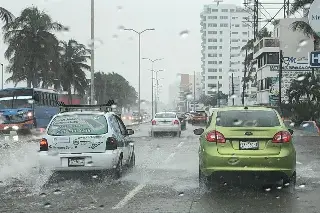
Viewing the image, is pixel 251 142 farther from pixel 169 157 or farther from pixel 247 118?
pixel 169 157

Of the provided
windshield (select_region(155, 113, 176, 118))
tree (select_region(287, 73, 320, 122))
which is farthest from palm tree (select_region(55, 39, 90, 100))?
windshield (select_region(155, 113, 176, 118))

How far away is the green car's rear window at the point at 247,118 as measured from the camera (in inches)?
363

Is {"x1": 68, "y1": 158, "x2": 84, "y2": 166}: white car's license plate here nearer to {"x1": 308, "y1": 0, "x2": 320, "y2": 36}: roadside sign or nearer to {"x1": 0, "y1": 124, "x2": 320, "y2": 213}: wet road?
{"x1": 0, "y1": 124, "x2": 320, "y2": 213}: wet road

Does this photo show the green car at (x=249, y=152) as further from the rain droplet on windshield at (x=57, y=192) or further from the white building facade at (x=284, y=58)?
the white building facade at (x=284, y=58)

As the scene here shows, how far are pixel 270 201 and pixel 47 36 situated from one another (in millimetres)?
42792

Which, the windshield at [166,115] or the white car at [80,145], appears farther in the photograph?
the windshield at [166,115]

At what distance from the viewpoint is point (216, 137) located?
29.7 ft

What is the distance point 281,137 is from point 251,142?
53 cm

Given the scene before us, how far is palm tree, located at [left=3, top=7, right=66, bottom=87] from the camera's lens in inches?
1880

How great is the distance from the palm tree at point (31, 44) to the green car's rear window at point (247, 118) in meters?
40.4

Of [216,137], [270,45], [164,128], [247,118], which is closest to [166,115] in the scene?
[164,128]

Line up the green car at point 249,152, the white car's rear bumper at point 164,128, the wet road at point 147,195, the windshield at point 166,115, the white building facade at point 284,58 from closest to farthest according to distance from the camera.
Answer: the wet road at point 147,195 < the green car at point 249,152 < the white car's rear bumper at point 164,128 < the windshield at point 166,115 < the white building facade at point 284,58

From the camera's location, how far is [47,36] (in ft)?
159

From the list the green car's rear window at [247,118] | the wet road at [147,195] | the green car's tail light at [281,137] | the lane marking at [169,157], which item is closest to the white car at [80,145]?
the wet road at [147,195]
